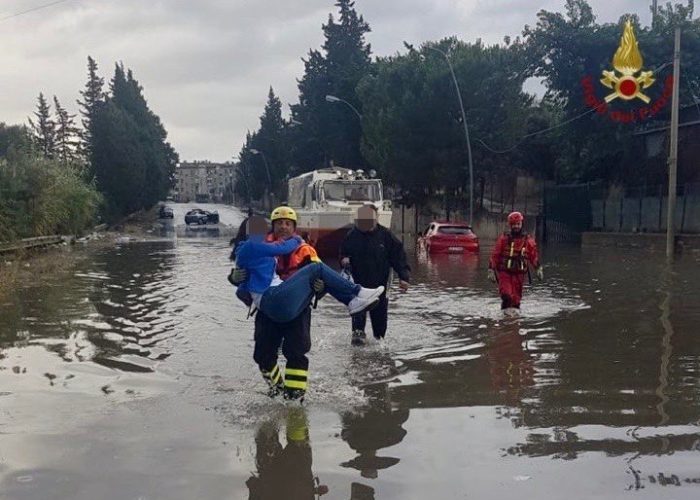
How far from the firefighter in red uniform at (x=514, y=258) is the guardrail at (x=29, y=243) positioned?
1466cm

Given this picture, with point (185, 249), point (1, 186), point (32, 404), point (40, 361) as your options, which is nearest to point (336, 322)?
point (40, 361)

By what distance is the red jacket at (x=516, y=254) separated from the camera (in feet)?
36.0

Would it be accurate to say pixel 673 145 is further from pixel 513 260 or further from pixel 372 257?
pixel 372 257

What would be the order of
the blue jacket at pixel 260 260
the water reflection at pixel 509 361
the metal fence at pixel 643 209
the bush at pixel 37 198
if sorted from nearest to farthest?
the blue jacket at pixel 260 260 < the water reflection at pixel 509 361 < the bush at pixel 37 198 < the metal fence at pixel 643 209

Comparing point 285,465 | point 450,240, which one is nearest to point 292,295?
point 285,465

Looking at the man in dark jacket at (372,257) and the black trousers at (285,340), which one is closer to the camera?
the black trousers at (285,340)

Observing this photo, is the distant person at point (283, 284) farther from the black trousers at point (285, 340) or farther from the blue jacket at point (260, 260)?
the black trousers at point (285, 340)

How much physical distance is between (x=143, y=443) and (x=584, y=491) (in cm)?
297

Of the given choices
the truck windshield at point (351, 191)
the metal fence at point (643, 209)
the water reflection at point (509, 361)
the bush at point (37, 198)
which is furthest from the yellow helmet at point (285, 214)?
the metal fence at point (643, 209)

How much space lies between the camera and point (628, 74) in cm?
2864

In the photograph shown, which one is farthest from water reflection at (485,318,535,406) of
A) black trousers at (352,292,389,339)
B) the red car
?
the red car

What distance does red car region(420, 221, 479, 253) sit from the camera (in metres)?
25.1

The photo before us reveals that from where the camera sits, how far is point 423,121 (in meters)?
41.0

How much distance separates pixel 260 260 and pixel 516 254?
537 centimetres
